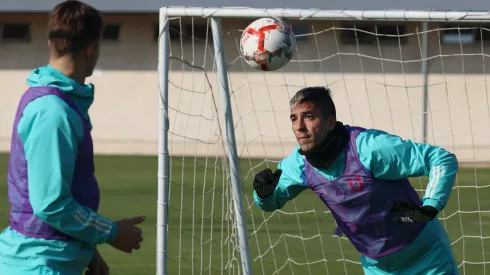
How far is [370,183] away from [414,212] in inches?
16.4

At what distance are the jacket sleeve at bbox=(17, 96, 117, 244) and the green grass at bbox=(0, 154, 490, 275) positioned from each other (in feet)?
10.3

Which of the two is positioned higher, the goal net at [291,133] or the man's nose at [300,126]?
the man's nose at [300,126]

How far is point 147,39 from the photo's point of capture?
70.8 ft

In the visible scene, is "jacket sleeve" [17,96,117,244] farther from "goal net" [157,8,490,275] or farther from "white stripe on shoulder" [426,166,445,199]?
"goal net" [157,8,490,275]

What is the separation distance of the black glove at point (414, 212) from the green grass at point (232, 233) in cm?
210

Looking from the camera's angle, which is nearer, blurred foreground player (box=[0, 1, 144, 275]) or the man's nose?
blurred foreground player (box=[0, 1, 144, 275])

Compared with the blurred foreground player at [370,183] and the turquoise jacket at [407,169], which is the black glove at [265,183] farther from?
the blurred foreground player at [370,183]

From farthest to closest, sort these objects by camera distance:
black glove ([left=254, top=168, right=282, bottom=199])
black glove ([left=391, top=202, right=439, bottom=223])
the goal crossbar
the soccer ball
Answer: the soccer ball → the goal crossbar → black glove ([left=254, top=168, right=282, bottom=199]) → black glove ([left=391, top=202, right=439, bottom=223])

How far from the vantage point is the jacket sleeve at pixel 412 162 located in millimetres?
4453

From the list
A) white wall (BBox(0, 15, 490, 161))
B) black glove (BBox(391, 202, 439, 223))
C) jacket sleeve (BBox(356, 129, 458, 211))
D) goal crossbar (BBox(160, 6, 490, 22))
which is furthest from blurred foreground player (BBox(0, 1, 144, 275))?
white wall (BBox(0, 15, 490, 161))

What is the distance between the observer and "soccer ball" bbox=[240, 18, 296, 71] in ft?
18.8

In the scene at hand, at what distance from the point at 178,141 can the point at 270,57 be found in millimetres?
13636

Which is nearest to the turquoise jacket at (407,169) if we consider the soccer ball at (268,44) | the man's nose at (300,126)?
the man's nose at (300,126)

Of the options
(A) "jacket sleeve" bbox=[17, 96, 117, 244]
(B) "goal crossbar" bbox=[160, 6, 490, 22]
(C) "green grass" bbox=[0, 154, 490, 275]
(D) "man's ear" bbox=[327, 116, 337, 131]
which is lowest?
(C) "green grass" bbox=[0, 154, 490, 275]
